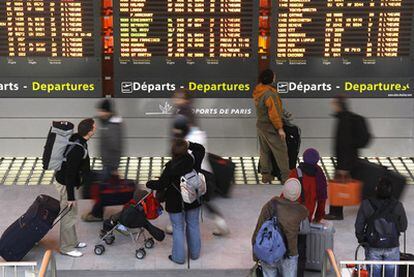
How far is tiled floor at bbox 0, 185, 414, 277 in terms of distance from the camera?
7711 mm

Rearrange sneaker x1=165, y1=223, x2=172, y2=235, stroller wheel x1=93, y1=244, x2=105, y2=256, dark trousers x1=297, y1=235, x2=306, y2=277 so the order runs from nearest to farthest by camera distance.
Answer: dark trousers x1=297, y1=235, x2=306, y2=277, stroller wheel x1=93, y1=244, x2=105, y2=256, sneaker x1=165, y1=223, x2=172, y2=235

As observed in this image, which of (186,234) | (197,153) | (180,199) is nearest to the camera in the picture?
(180,199)

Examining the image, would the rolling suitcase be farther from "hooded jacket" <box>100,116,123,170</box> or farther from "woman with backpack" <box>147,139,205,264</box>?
"woman with backpack" <box>147,139,205,264</box>

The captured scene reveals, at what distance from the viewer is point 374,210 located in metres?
6.46

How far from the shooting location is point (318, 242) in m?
7.43

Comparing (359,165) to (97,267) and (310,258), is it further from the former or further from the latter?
(97,267)

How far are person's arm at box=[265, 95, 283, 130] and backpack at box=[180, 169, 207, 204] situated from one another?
2305 millimetres

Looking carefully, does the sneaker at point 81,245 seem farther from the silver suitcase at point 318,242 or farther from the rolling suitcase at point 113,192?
the silver suitcase at point 318,242

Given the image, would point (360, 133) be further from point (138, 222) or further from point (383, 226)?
point (138, 222)

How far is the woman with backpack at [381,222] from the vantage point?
6.44 m

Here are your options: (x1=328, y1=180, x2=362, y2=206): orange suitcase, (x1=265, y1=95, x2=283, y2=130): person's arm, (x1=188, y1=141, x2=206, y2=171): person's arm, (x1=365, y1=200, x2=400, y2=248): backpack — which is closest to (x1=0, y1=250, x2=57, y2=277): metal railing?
(x1=188, y1=141, x2=206, y2=171): person's arm

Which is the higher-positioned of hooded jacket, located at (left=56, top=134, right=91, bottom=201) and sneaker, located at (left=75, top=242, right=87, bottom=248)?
hooded jacket, located at (left=56, top=134, right=91, bottom=201)

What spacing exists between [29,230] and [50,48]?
12.2ft

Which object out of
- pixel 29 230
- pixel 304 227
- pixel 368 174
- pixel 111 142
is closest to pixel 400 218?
pixel 304 227
